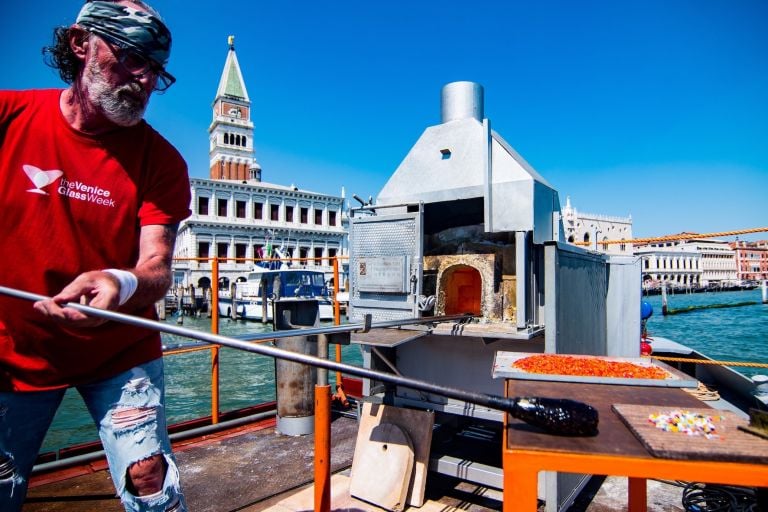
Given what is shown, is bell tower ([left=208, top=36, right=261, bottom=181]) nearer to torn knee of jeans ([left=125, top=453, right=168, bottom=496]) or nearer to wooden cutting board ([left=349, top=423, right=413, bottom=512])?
wooden cutting board ([left=349, top=423, right=413, bottom=512])

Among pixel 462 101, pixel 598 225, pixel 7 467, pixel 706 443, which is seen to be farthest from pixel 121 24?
pixel 598 225

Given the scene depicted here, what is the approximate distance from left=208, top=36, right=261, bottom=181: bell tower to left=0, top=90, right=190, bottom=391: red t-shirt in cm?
5809

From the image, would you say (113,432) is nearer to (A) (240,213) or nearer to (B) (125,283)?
(B) (125,283)

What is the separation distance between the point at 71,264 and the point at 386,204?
345 cm

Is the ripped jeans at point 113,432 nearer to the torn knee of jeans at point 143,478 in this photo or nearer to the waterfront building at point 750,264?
the torn knee of jeans at point 143,478

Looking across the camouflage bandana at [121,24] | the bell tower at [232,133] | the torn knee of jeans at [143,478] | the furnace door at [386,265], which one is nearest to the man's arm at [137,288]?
the torn knee of jeans at [143,478]

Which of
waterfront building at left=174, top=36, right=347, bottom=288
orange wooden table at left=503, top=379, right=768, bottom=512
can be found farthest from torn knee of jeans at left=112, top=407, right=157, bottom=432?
waterfront building at left=174, top=36, right=347, bottom=288

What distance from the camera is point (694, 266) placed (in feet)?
307

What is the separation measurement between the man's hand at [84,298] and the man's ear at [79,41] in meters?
0.97

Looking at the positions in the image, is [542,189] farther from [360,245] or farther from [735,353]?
[735,353]

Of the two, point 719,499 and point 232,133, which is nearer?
point 719,499

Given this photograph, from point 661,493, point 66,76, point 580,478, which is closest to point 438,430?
point 580,478

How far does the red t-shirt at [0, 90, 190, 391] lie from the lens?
1671mm

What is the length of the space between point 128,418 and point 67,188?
0.90 m
